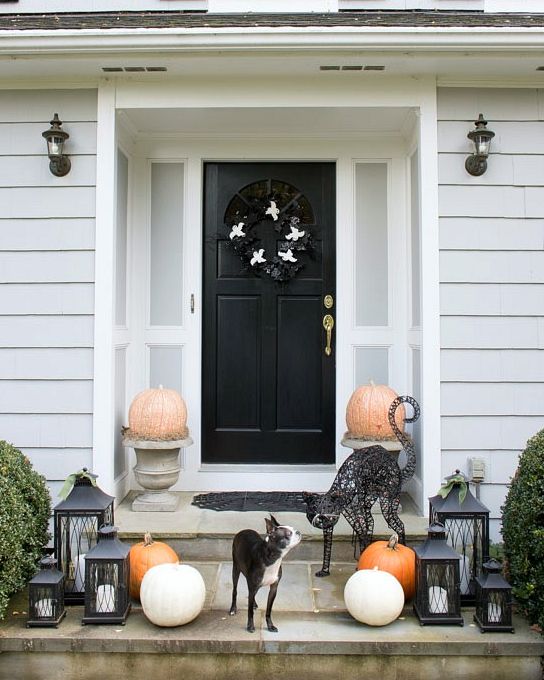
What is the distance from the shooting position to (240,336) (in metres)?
4.39

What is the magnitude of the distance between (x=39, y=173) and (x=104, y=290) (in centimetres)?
83

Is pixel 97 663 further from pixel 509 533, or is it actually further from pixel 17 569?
pixel 509 533

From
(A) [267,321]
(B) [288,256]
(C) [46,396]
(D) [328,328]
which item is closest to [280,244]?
(B) [288,256]

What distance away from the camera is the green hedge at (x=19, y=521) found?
2.73 m

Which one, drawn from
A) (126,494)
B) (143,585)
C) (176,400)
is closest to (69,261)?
(176,400)

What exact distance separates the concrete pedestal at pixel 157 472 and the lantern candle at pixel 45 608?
3.61 feet

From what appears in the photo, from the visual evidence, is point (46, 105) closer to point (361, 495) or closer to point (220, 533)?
point (220, 533)

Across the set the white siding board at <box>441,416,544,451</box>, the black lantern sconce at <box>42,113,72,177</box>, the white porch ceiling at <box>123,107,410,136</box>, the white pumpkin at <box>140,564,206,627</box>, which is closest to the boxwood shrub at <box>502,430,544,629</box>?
the white siding board at <box>441,416,544,451</box>

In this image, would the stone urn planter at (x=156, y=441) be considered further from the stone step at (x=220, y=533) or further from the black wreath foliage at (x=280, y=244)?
the black wreath foliage at (x=280, y=244)

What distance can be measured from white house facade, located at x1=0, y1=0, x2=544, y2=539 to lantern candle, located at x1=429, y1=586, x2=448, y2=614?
3.28ft

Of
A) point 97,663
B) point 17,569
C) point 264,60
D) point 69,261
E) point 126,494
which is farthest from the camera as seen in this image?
point 126,494

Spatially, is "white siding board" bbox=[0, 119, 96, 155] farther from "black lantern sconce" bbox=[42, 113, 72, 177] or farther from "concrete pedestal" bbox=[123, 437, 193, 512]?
"concrete pedestal" bbox=[123, 437, 193, 512]

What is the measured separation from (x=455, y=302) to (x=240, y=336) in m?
1.49

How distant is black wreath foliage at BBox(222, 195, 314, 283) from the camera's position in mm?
4332
